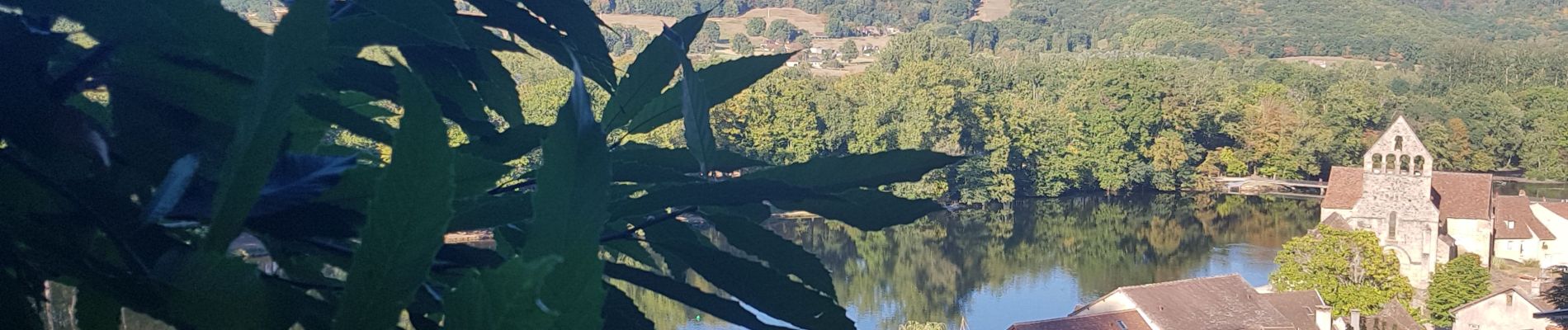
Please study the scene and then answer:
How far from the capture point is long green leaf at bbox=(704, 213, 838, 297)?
606mm

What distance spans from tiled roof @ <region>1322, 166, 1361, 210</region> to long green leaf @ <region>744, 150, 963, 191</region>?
22.2 meters

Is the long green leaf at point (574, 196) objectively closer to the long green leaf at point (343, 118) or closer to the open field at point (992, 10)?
the long green leaf at point (343, 118)

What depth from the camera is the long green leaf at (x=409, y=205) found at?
0.30 meters

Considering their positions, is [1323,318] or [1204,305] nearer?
[1323,318]

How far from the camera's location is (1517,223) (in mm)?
21781

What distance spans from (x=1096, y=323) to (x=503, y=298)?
1258 centimetres

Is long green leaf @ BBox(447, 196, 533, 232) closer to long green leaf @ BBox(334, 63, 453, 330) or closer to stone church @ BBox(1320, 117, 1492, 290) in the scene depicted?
long green leaf @ BBox(334, 63, 453, 330)

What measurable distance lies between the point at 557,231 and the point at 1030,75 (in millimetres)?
36294

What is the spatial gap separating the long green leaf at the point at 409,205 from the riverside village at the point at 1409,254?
13.3 m

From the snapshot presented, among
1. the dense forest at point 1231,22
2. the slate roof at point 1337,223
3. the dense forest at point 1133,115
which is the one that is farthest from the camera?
the dense forest at point 1231,22

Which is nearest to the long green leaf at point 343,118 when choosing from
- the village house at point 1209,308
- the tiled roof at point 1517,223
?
the village house at point 1209,308

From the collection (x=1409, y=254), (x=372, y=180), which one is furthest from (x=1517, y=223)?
(x=372, y=180)

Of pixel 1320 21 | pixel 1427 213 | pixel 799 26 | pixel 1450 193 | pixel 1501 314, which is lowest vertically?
pixel 1320 21

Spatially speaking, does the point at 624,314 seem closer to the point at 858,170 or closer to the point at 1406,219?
the point at 858,170
